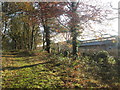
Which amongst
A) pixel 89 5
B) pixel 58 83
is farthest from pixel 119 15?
pixel 58 83

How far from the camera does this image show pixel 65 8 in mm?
7727

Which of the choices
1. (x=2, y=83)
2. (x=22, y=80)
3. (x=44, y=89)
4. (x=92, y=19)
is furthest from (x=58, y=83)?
(x=92, y=19)

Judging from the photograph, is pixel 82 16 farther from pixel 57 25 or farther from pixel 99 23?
pixel 57 25

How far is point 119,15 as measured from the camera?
6.77 meters

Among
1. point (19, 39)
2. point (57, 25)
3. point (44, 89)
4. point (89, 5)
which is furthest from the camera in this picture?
point (19, 39)

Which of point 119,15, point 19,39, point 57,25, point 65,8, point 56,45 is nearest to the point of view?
point 119,15

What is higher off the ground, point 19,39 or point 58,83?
point 19,39

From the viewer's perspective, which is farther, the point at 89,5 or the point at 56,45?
the point at 56,45

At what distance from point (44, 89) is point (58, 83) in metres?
A: 0.83

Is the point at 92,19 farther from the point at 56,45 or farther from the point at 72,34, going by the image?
the point at 56,45

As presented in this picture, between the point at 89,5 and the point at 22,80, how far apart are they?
21.4ft

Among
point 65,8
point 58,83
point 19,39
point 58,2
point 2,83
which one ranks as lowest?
point 58,83

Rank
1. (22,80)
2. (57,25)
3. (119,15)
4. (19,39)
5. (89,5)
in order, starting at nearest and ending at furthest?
1. (22,80)
2. (119,15)
3. (89,5)
4. (57,25)
5. (19,39)

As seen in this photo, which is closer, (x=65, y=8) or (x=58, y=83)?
(x=58, y=83)
